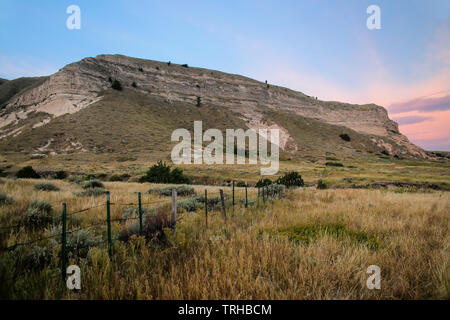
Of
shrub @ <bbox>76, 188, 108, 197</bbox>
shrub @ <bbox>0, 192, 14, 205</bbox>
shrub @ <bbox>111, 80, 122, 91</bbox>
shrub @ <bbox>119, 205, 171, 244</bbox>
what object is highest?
shrub @ <bbox>111, 80, 122, 91</bbox>

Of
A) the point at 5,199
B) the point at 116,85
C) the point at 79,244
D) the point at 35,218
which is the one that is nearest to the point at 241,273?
the point at 79,244

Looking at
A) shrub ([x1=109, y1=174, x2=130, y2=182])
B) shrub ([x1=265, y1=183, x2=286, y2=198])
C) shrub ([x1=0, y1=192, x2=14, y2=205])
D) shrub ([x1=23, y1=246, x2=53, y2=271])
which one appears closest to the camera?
shrub ([x1=23, y1=246, x2=53, y2=271])

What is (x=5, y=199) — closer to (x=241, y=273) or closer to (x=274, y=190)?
(x=241, y=273)

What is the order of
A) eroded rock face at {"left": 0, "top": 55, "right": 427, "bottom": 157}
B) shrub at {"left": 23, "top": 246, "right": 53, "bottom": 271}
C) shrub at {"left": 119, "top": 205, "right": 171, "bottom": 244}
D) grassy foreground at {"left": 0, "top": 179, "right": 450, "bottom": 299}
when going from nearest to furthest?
grassy foreground at {"left": 0, "top": 179, "right": 450, "bottom": 299}, shrub at {"left": 23, "top": 246, "right": 53, "bottom": 271}, shrub at {"left": 119, "top": 205, "right": 171, "bottom": 244}, eroded rock face at {"left": 0, "top": 55, "right": 427, "bottom": 157}

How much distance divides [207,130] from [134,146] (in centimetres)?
2492

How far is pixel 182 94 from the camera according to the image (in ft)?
255

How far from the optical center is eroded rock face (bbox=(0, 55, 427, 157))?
57.1 metres

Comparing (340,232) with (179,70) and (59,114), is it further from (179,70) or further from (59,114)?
(179,70)

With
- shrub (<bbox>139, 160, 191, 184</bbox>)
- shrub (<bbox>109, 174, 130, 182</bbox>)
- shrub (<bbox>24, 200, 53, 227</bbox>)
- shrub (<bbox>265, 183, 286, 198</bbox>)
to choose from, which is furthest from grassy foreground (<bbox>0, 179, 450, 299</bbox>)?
shrub (<bbox>109, 174, 130, 182</bbox>)

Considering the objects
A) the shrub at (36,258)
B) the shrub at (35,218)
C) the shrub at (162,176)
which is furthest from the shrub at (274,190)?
the shrub at (162,176)

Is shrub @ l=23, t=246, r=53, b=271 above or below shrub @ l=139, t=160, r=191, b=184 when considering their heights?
above

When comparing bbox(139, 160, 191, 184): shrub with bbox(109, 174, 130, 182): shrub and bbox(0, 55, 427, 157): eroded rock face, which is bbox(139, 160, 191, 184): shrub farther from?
bbox(0, 55, 427, 157): eroded rock face

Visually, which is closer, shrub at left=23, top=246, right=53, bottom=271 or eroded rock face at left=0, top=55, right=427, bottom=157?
shrub at left=23, top=246, right=53, bottom=271
